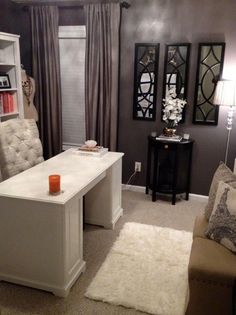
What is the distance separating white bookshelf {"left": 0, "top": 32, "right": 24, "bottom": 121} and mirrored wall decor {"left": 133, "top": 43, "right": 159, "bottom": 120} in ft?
4.69

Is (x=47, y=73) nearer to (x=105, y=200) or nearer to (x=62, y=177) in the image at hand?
(x=105, y=200)

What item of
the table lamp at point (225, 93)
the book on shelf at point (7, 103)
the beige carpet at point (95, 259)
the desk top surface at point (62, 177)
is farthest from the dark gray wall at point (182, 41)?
the book on shelf at point (7, 103)

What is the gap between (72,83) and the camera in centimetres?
438

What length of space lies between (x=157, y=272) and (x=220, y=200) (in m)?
0.83

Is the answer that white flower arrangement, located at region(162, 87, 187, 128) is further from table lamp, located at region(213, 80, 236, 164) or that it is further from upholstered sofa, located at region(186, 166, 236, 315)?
upholstered sofa, located at region(186, 166, 236, 315)

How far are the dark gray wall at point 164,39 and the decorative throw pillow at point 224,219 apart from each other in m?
1.80

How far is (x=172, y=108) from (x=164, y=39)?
835 mm

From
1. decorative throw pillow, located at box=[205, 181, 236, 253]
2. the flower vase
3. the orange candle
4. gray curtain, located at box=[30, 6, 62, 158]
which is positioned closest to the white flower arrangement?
the flower vase

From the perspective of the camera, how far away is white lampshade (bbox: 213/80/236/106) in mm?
3301

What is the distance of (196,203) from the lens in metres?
3.92

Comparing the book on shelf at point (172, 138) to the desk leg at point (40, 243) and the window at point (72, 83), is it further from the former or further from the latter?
the desk leg at point (40, 243)

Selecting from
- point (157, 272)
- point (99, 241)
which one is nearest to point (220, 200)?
point (157, 272)

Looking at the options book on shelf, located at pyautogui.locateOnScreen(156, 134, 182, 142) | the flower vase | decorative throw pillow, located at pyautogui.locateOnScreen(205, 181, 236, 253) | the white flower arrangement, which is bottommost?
decorative throw pillow, located at pyautogui.locateOnScreen(205, 181, 236, 253)

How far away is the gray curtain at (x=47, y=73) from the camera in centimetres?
404
